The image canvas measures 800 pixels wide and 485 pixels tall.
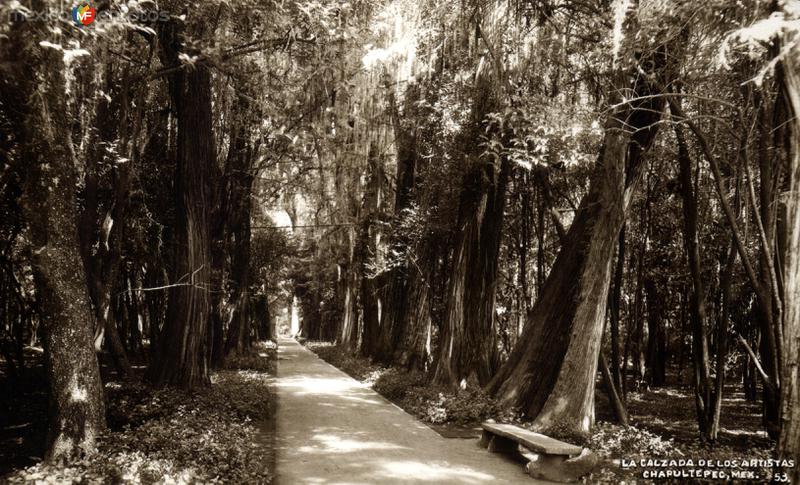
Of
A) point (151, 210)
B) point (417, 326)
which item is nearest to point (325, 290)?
point (417, 326)

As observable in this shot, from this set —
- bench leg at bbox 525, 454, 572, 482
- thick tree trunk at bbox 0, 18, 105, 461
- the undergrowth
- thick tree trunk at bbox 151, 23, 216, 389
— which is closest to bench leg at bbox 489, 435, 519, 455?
bench leg at bbox 525, 454, 572, 482

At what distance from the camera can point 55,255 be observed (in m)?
7.04

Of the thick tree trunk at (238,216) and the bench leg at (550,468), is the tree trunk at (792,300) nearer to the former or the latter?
the bench leg at (550,468)

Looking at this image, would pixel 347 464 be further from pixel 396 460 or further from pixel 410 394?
pixel 410 394

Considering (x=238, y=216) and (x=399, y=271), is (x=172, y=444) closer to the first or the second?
(x=238, y=216)

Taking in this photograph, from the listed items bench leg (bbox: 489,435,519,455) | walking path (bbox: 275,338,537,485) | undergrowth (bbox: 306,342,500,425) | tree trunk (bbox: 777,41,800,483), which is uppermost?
tree trunk (bbox: 777,41,800,483)

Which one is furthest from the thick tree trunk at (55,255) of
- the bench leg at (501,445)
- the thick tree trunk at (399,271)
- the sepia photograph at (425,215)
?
the thick tree trunk at (399,271)

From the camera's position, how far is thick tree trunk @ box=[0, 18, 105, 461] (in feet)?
22.8

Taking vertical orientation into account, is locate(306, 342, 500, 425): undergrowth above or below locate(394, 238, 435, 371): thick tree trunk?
below

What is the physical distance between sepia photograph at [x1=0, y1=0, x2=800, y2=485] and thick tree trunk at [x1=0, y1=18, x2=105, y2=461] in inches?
1.2

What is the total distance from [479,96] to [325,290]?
31.9m

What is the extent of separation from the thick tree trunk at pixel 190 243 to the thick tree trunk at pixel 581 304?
607cm

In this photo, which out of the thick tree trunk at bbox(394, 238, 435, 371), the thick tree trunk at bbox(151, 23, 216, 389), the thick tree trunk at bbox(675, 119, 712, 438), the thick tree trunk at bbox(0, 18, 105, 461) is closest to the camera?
the thick tree trunk at bbox(0, 18, 105, 461)

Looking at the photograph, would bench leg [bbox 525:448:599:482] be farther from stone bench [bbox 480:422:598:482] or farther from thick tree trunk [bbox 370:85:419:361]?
thick tree trunk [bbox 370:85:419:361]
